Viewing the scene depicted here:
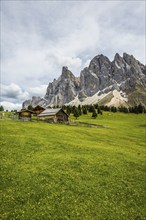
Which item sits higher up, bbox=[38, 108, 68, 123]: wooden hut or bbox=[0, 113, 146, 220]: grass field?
bbox=[38, 108, 68, 123]: wooden hut

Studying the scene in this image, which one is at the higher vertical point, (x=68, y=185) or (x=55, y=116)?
(x=55, y=116)

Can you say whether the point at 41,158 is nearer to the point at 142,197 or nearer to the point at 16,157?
the point at 16,157

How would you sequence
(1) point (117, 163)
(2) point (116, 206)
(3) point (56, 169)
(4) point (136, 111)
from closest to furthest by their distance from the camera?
(2) point (116, 206)
(3) point (56, 169)
(1) point (117, 163)
(4) point (136, 111)

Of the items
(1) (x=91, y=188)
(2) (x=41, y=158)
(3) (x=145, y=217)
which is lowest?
(3) (x=145, y=217)

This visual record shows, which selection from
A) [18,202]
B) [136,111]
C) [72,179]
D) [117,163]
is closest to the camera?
[18,202]

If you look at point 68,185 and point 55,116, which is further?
point 55,116

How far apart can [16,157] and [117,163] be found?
1498 cm

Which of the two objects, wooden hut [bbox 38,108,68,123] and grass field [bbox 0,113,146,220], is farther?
wooden hut [bbox 38,108,68,123]

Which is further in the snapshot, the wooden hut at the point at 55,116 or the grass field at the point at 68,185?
the wooden hut at the point at 55,116

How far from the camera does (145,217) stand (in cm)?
1773

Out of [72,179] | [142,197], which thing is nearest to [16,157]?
[72,179]

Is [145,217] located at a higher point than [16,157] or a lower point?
lower

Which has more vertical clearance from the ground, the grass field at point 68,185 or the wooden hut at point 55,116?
the wooden hut at point 55,116

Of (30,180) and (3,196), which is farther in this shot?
(30,180)
